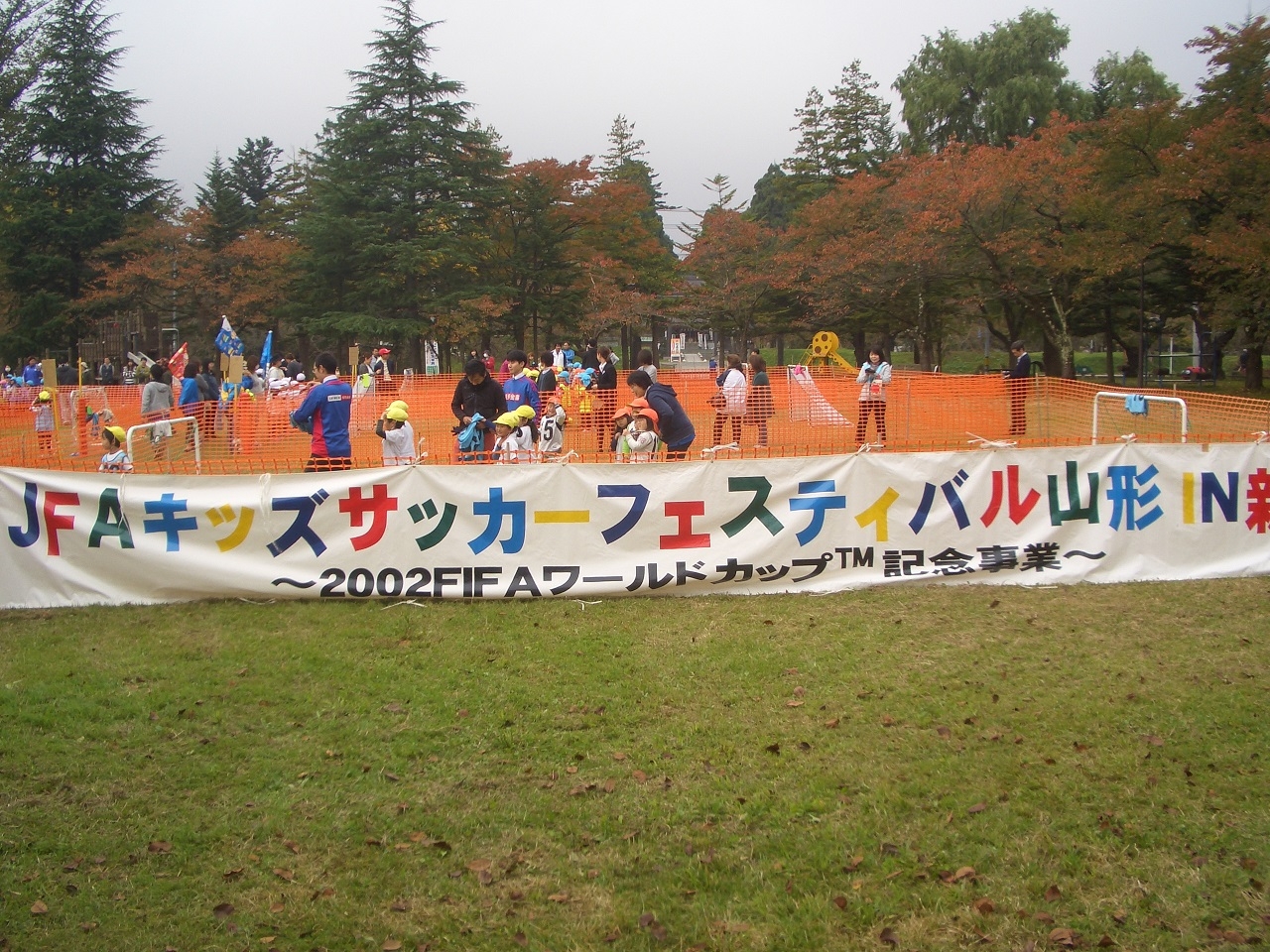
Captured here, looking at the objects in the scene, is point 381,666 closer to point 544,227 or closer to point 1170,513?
point 1170,513

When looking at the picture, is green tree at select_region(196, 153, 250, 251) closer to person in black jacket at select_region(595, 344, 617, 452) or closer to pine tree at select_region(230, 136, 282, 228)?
pine tree at select_region(230, 136, 282, 228)

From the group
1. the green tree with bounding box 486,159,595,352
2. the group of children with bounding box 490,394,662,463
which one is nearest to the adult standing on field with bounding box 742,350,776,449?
the group of children with bounding box 490,394,662,463

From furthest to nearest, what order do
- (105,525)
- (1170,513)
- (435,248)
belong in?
(435,248), (1170,513), (105,525)

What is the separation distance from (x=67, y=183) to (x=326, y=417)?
41.7m

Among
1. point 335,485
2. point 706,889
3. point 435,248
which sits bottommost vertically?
point 706,889

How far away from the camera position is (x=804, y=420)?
58.3ft

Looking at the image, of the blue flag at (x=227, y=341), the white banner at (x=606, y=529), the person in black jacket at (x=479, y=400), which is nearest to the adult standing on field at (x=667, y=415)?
the person in black jacket at (x=479, y=400)

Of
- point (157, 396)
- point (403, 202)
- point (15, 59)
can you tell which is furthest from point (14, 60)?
point (157, 396)

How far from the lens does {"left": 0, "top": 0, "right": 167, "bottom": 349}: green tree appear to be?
43.0m

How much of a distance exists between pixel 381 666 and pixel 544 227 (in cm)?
3331

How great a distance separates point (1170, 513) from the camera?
850 cm

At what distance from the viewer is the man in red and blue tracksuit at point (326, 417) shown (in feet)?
30.9

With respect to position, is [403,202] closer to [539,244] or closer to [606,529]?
[539,244]

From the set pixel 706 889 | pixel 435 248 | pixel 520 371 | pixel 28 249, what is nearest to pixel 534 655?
pixel 706 889
